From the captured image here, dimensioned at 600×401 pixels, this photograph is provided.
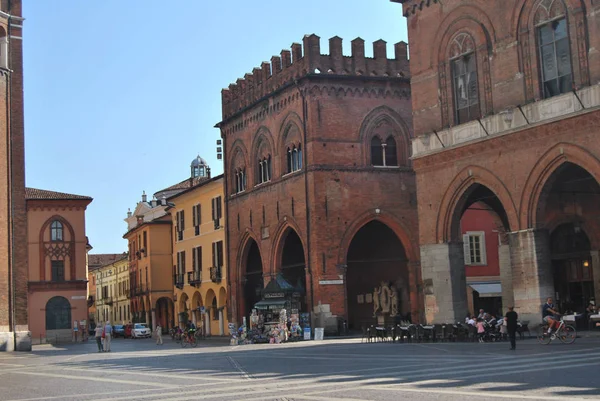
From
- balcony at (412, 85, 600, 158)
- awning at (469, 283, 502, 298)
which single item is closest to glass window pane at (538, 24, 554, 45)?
balcony at (412, 85, 600, 158)

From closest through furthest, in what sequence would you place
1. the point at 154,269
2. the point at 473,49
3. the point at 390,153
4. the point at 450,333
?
1. the point at 450,333
2. the point at 473,49
3. the point at 390,153
4. the point at 154,269

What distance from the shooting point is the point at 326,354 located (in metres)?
26.1

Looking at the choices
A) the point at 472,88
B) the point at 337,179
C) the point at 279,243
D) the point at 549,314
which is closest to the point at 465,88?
the point at 472,88

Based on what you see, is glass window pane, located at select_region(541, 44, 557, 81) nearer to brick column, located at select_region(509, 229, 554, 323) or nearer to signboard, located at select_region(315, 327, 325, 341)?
brick column, located at select_region(509, 229, 554, 323)

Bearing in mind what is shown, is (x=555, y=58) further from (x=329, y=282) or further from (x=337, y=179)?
(x=329, y=282)

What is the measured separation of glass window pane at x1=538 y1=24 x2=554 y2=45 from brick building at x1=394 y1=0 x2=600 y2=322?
0.05m

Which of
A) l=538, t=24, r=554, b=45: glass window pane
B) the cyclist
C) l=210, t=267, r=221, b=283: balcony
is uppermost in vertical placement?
l=538, t=24, r=554, b=45: glass window pane

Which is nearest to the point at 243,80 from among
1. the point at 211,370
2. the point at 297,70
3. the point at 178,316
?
the point at 297,70

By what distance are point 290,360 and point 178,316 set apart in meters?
39.5

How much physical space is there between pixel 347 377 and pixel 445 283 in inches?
575

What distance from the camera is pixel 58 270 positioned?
201 ft

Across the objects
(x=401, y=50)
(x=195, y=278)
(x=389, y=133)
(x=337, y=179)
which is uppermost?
(x=401, y=50)

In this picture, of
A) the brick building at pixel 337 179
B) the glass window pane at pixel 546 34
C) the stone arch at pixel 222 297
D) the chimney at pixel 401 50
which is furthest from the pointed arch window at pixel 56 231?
the glass window pane at pixel 546 34

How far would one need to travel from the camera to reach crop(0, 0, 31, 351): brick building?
40531mm
